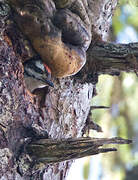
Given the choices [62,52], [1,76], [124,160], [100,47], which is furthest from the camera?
[124,160]

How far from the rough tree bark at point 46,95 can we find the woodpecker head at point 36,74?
0.22ft

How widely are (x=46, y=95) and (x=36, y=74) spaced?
17cm

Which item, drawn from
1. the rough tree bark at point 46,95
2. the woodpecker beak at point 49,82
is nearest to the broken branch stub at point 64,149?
the rough tree bark at point 46,95

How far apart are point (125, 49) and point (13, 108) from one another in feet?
3.08

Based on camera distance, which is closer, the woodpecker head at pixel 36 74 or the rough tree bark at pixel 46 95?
the rough tree bark at pixel 46 95

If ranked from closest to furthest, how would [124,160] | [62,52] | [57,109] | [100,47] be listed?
[62,52], [57,109], [100,47], [124,160]

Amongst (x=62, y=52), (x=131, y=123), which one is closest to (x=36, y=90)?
(x=62, y=52)

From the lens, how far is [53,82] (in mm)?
2299

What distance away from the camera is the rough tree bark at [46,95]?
175cm

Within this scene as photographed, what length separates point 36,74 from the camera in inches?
91.7

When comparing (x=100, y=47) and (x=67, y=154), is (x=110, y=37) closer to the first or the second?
(x=100, y=47)

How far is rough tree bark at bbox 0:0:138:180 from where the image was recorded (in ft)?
5.76

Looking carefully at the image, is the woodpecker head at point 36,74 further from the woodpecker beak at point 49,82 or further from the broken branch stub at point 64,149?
the broken branch stub at point 64,149

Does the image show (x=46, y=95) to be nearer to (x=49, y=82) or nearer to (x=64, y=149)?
(x=49, y=82)
